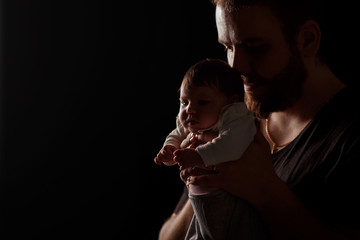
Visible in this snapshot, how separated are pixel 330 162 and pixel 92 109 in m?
1.69

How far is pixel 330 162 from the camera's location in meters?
1.18

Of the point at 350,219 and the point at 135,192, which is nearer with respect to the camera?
the point at 350,219

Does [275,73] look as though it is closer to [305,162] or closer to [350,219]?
[305,162]

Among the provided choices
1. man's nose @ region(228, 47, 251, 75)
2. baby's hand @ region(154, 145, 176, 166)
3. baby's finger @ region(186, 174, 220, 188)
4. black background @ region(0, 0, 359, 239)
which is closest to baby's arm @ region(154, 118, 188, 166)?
baby's hand @ region(154, 145, 176, 166)

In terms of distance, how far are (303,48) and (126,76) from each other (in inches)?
54.4

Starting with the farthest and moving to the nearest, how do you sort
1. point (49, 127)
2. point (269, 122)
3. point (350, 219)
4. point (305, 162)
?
point (49, 127) < point (269, 122) < point (305, 162) < point (350, 219)

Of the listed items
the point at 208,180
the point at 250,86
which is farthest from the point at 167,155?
the point at 250,86

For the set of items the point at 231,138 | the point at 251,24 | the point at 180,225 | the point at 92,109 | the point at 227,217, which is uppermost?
the point at 251,24

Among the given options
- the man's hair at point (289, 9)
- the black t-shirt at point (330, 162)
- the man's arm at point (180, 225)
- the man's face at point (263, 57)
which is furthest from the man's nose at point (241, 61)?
the man's arm at point (180, 225)

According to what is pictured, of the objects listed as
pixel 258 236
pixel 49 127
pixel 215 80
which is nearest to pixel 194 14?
pixel 49 127

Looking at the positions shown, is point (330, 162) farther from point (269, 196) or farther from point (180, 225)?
point (180, 225)

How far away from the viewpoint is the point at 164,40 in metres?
2.59

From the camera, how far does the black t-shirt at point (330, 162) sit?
1.12m

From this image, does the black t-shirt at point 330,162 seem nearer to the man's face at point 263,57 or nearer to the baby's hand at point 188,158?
the man's face at point 263,57
